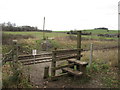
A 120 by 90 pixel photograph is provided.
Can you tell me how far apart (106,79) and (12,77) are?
12.8 feet

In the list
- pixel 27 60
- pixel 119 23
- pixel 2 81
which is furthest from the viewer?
pixel 27 60

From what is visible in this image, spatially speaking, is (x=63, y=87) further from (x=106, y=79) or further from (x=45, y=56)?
(x=45, y=56)

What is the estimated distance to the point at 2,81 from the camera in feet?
14.1

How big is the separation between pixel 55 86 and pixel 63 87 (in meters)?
0.32

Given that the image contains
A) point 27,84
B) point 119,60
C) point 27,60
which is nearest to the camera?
point 27,84

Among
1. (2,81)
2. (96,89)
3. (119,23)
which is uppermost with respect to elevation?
(119,23)

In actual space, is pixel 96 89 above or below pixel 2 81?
below

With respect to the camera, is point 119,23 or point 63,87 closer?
point 63,87

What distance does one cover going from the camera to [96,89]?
15.4 ft

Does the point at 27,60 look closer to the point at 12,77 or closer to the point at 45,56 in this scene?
the point at 45,56

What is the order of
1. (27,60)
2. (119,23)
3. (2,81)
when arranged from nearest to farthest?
(2,81) < (119,23) < (27,60)

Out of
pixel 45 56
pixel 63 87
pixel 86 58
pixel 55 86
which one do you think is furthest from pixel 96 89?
pixel 45 56

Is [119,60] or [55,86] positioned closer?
[55,86]

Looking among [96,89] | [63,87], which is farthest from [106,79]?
[63,87]
